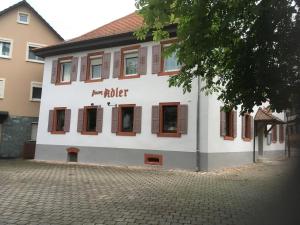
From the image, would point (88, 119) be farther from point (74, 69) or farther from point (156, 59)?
point (156, 59)

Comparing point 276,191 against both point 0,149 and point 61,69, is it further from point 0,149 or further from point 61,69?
point 0,149

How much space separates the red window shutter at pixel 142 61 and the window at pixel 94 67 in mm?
2871

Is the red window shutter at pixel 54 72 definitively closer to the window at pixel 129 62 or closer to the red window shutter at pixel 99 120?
the red window shutter at pixel 99 120

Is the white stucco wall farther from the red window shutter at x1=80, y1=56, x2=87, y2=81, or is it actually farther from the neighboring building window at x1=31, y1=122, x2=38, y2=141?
the neighboring building window at x1=31, y1=122, x2=38, y2=141

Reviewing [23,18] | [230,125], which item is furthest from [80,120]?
[23,18]

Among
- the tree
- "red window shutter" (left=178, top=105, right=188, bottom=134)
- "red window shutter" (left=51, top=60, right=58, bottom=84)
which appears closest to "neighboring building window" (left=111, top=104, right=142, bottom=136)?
"red window shutter" (left=178, top=105, right=188, bottom=134)

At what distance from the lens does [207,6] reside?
24.5 ft

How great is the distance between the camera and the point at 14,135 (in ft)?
85.2

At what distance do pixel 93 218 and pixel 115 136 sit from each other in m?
12.6

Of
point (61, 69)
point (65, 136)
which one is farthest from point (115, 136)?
point (61, 69)

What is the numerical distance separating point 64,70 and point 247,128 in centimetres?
1140

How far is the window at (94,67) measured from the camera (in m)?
21.0

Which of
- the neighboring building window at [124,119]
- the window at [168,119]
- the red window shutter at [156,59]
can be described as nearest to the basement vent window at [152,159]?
the window at [168,119]

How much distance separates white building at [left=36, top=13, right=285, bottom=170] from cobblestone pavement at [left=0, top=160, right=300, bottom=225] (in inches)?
159
